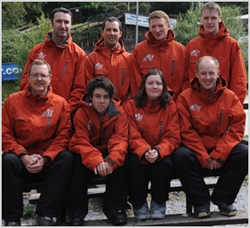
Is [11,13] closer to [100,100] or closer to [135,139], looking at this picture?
[100,100]

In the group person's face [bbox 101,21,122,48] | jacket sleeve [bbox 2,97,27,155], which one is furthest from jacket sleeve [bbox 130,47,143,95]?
jacket sleeve [bbox 2,97,27,155]

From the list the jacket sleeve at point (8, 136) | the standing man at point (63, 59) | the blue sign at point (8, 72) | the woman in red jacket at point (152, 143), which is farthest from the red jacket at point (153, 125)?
the blue sign at point (8, 72)

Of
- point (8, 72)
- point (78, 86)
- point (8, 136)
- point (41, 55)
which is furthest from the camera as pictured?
point (8, 72)

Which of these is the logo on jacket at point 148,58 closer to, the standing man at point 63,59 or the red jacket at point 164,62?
the red jacket at point 164,62

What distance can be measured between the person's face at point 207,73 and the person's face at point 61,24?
1.72 metres

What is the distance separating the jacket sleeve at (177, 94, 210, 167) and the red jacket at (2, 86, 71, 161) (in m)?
1.15

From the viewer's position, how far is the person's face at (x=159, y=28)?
4.72 m

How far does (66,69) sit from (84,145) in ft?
4.03

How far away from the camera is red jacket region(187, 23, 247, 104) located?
4.70m

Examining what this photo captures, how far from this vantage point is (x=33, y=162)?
12.4ft

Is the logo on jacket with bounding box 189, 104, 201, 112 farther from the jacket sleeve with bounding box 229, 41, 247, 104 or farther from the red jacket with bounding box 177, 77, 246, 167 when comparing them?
the jacket sleeve with bounding box 229, 41, 247, 104

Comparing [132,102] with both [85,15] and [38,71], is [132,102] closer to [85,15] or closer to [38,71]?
[38,71]

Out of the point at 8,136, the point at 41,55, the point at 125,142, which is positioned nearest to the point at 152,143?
the point at 125,142

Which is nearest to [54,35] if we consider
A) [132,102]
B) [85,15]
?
[132,102]
